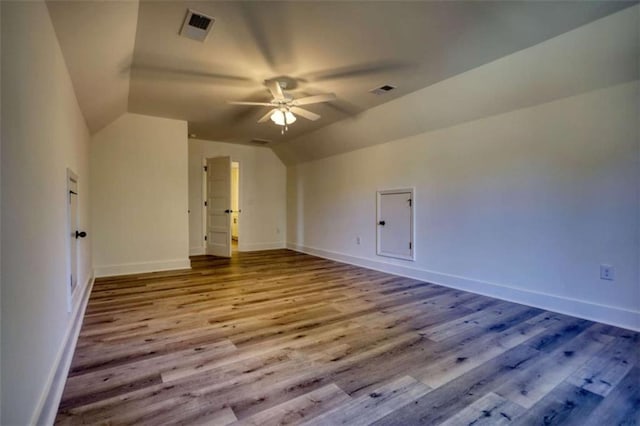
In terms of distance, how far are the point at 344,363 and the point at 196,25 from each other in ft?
8.80

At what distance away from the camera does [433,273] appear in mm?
4223

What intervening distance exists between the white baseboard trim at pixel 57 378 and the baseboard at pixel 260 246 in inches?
173

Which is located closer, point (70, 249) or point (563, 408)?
point (563, 408)

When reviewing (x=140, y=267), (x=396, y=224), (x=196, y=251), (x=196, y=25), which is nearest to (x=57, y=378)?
(x=196, y=25)

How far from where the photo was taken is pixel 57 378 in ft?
5.55

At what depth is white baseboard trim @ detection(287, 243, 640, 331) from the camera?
106 inches

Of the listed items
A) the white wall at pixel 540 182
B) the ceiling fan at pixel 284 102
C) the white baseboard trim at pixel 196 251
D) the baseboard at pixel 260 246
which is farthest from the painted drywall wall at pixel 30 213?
the baseboard at pixel 260 246

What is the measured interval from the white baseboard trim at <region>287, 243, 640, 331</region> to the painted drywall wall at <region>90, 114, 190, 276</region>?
131 inches

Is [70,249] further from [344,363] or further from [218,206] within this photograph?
[218,206]

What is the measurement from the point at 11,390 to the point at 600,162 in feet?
13.5

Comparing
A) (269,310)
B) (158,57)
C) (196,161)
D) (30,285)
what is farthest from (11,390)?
(196,161)

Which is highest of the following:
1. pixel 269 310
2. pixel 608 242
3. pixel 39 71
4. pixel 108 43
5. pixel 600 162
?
pixel 108 43

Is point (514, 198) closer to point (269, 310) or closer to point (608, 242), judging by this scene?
point (608, 242)

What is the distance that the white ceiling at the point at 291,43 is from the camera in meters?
2.13
